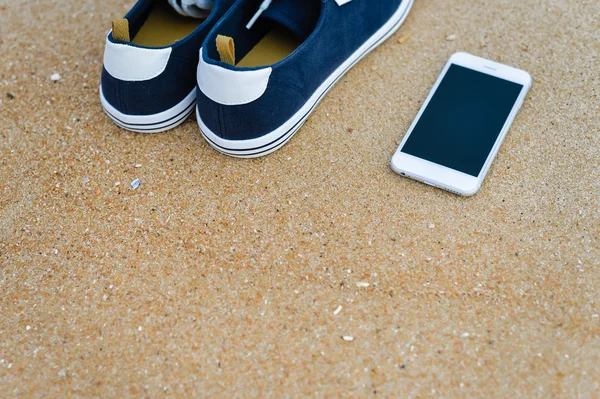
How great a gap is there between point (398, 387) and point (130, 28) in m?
0.91

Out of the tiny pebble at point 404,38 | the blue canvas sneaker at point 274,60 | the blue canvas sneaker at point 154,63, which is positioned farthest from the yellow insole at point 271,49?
the tiny pebble at point 404,38

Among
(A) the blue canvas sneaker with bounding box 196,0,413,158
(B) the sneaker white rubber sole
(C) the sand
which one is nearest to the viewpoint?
(C) the sand

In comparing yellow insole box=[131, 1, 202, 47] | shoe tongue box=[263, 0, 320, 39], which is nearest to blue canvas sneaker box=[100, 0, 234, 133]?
yellow insole box=[131, 1, 202, 47]

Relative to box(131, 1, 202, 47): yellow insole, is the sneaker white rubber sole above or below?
below

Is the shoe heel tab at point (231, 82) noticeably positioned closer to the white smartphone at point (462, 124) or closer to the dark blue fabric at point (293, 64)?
the dark blue fabric at point (293, 64)

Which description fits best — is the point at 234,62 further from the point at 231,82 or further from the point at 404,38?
the point at 404,38

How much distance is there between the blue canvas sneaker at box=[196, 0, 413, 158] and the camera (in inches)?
44.6

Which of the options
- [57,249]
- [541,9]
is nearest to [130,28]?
[57,249]

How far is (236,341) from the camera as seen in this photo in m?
1.04

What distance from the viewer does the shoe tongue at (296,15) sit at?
4.23 feet

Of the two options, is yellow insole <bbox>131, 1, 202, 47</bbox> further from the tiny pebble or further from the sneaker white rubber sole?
the tiny pebble

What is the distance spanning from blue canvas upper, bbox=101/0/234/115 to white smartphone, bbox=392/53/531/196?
0.48 m

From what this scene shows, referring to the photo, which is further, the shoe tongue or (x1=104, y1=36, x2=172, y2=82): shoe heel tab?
the shoe tongue

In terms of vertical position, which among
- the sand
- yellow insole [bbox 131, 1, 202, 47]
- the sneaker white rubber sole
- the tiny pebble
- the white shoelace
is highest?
the white shoelace
